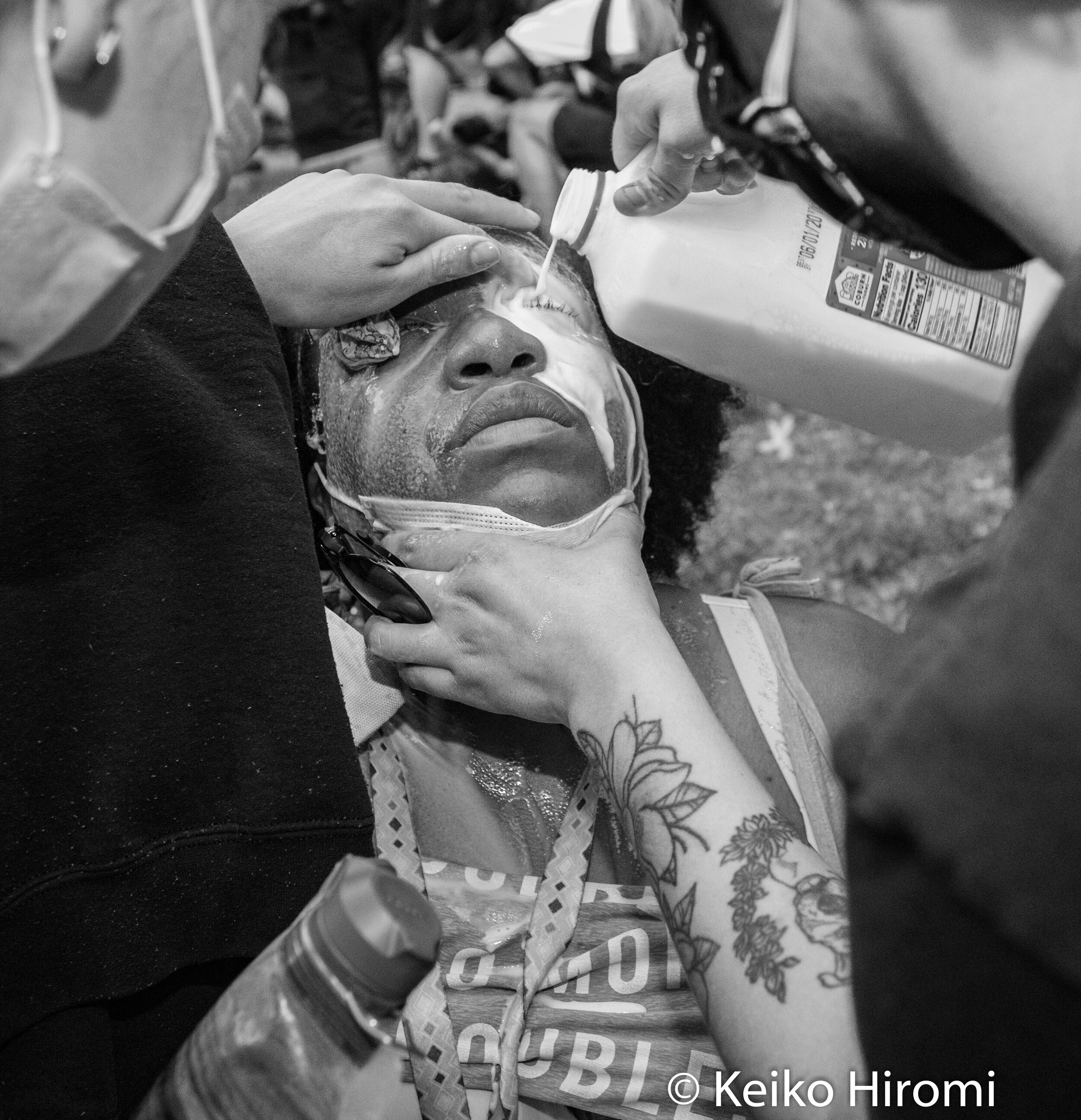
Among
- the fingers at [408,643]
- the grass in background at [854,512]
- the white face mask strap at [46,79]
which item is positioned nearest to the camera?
the white face mask strap at [46,79]

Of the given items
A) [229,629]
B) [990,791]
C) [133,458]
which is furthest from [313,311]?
[990,791]

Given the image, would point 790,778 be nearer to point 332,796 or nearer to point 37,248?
point 332,796

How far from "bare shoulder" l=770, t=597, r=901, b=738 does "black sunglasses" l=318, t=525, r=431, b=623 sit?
2.00 ft

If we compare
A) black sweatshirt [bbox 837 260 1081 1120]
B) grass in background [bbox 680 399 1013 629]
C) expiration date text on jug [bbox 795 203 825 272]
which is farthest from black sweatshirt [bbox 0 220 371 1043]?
grass in background [bbox 680 399 1013 629]

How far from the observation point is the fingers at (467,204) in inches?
62.7

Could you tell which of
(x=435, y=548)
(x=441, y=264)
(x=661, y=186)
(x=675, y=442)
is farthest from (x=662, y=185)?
(x=675, y=442)

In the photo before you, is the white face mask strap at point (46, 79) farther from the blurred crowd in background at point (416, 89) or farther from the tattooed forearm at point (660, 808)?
the blurred crowd in background at point (416, 89)

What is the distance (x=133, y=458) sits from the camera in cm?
129

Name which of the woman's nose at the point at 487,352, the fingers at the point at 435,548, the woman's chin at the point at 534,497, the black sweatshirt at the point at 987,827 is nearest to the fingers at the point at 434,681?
the fingers at the point at 435,548

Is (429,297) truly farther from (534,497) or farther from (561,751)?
(561,751)

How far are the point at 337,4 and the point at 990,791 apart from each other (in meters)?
4.71

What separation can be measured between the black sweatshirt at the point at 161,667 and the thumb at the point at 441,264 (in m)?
0.22

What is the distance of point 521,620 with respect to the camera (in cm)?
138

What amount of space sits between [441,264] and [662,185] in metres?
0.32
